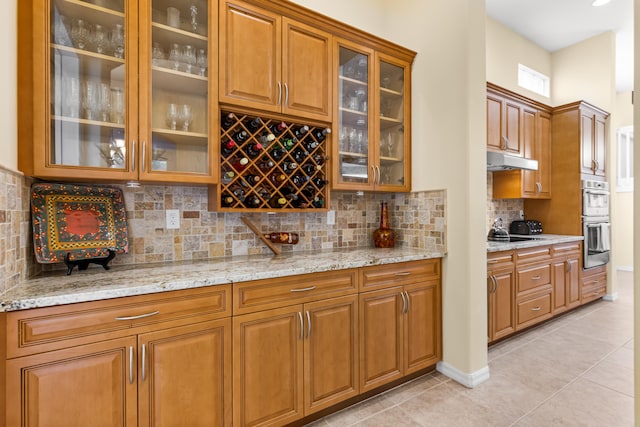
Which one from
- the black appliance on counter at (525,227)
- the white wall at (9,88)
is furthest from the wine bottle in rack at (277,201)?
the black appliance on counter at (525,227)

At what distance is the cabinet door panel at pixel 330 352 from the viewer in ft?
5.81

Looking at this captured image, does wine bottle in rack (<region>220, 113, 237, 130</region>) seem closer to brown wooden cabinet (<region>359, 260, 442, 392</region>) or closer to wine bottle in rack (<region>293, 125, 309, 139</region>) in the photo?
wine bottle in rack (<region>293, 125, 309, 139</region>)

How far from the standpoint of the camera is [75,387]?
120cm

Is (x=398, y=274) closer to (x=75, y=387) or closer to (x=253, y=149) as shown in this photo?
(x=253, y=149)

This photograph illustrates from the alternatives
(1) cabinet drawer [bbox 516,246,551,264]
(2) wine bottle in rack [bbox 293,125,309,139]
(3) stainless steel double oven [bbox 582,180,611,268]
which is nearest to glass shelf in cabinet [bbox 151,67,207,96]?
(2) wine bottle in rack [bbox 293,125,309,139]

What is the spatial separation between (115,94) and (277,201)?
3.46 ft

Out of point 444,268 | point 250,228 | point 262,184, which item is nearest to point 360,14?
point 262,184

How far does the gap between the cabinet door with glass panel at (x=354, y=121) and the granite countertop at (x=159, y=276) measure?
2.05 feet

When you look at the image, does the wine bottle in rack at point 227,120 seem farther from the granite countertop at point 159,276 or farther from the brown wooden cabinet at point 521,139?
the brown wooden cabinet at point 521,139

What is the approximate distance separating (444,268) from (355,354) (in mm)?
955

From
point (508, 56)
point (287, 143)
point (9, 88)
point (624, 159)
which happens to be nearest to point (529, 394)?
point (287, 143)

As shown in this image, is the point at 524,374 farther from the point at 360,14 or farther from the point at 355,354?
the point at 360,14

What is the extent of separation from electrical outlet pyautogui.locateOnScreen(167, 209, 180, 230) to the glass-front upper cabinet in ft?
3.52

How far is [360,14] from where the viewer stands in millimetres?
2734
